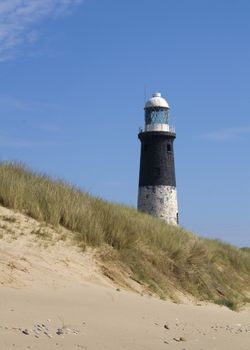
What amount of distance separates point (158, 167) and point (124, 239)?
26.1 m

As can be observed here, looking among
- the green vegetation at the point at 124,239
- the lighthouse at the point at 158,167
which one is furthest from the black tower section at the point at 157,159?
the green vegetation at the point at 124,239

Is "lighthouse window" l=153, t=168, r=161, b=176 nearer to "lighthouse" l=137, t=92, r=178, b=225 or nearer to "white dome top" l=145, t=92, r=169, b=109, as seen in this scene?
"lighthouse" l=137, t=92, r=178, b=225

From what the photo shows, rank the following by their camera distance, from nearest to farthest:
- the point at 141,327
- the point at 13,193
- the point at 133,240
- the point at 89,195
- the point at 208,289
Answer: the point at 141,327
the point at 13,193
the point at 133,240
the point at 208,289
the point at 89,195

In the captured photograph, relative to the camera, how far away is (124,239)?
1124cm

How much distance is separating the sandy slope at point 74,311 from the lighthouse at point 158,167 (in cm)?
2610

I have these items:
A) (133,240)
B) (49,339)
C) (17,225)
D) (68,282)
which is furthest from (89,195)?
(49,339)

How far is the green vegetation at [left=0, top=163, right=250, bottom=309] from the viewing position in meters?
10.3

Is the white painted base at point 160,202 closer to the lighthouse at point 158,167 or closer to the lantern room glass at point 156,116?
the lighthouse at point 158,167

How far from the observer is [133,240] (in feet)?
38.3

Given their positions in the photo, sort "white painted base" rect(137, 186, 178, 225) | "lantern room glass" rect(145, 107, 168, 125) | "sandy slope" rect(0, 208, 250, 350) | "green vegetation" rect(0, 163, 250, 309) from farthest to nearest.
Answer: "lantern room glass" rect(145, 107, 168, 125), "white painted base" rect(137, 186, 178, 225), "green vegetation" rect(0, 163, 250, 309), "sandy slope" rect(0, 208, 250, 350)

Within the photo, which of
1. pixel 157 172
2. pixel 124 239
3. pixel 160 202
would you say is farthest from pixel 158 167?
pixel 124 239

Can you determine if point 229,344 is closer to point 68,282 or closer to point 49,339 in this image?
point 68,282

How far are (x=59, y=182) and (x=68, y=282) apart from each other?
18.4ft

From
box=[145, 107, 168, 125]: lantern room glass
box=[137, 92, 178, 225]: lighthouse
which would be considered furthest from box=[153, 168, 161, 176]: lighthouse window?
box=[145, 107, 168, 125]: lantern room glass
